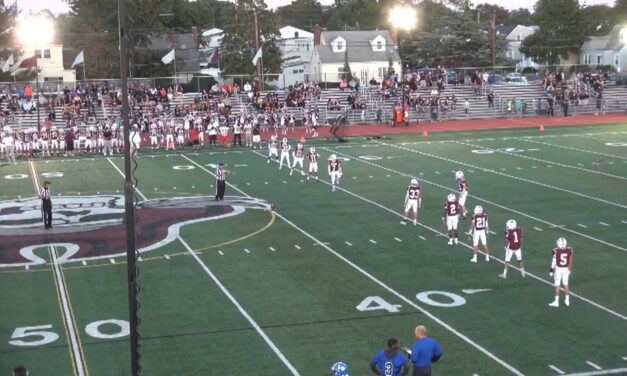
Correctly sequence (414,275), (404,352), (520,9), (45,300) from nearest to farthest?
1. (404,352)
2. (45,300)
3. (414,275)
4. (520,9)

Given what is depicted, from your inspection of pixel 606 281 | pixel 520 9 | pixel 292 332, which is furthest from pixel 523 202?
pixel 520 9

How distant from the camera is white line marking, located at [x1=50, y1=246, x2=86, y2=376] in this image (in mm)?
14023

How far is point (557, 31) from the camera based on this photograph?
90.2m

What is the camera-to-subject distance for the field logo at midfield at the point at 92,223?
21592mm

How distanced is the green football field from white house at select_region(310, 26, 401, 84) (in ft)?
155

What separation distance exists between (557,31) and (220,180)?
69.7 metres

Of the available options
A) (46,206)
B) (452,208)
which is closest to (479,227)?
(452,208)

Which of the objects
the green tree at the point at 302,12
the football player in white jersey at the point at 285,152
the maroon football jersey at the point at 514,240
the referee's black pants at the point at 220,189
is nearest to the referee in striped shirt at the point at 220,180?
the referee's black pants at the point at 220,189

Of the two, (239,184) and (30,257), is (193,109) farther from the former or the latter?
(30,257)

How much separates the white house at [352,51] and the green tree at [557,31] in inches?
693

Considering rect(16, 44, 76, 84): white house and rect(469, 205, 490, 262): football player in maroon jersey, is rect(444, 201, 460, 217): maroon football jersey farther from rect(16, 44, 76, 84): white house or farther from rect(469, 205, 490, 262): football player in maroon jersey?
rect(16, 44, 76, 84): white house

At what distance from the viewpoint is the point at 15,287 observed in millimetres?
18469

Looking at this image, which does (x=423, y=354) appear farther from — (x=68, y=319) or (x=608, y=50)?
(x=608, y=50)

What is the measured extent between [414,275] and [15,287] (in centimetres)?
813
